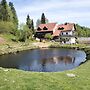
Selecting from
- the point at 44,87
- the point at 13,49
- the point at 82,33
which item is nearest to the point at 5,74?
the point at 44,87

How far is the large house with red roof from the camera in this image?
5320 inches

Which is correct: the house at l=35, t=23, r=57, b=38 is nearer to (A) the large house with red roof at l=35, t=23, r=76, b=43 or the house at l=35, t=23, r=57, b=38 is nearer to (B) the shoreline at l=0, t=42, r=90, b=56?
(A) the large house with red roof at l=35, t=23, r=76, b=43

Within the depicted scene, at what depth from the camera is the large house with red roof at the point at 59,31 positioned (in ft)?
443

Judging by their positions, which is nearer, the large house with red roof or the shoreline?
the shoreline

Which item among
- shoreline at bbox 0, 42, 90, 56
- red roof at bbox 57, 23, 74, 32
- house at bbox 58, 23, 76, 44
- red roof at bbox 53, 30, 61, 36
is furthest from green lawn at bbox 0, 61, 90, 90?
red roof at bbox 57, 23, 74, 32

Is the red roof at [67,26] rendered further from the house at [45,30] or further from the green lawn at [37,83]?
the green lawn at [37,83]

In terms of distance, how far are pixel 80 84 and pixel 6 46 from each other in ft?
244

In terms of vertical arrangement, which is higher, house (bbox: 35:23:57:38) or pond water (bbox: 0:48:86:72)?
house (bbox: 35:23:57:38)

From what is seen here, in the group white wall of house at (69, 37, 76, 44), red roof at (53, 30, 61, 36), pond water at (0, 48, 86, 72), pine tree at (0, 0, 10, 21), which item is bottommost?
pond water at (0, 48, 86, 72)

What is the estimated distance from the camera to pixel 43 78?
24.6 m

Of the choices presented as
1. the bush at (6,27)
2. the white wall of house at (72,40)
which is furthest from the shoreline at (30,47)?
the bush at (6,27)

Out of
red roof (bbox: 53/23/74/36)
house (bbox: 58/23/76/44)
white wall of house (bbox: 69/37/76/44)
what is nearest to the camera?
white wall of house (bbox: 69/37/76/44)

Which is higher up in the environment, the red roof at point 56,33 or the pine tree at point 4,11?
the pine tree at point 4,11

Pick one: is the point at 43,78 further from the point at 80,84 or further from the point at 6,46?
the point at 6,46
